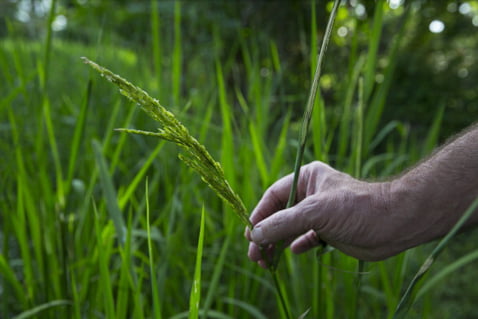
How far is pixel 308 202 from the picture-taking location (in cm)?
61

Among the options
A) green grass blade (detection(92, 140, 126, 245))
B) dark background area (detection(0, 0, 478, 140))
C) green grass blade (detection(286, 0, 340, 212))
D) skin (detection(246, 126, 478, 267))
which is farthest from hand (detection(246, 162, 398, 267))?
dark background area (detection(0, 0, 478, 140))

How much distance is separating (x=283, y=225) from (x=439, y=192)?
0.80 feet

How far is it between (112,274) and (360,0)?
1150mm

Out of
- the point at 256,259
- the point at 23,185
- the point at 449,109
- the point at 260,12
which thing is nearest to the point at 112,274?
the point at 23,185

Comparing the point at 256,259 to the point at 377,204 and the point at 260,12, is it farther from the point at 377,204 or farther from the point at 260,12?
the point at 260,12

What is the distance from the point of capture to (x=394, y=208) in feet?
2.06

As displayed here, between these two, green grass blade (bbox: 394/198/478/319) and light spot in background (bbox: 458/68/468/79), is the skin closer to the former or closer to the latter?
green grass blade (bbox: 394/198/478/319)

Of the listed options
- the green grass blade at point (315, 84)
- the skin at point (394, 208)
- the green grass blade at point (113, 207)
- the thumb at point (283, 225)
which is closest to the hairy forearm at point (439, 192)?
the skin at point (394, 208)

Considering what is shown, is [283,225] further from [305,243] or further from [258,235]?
[305,243]

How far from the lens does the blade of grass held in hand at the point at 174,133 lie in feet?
1.24

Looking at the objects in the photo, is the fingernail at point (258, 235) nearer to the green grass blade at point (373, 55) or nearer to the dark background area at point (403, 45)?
the green grass blade at point (373, 55)

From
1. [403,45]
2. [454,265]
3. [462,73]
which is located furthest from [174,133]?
[403,45]

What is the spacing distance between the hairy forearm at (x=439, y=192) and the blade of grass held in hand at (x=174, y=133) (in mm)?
321

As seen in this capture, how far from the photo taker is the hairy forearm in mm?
607
